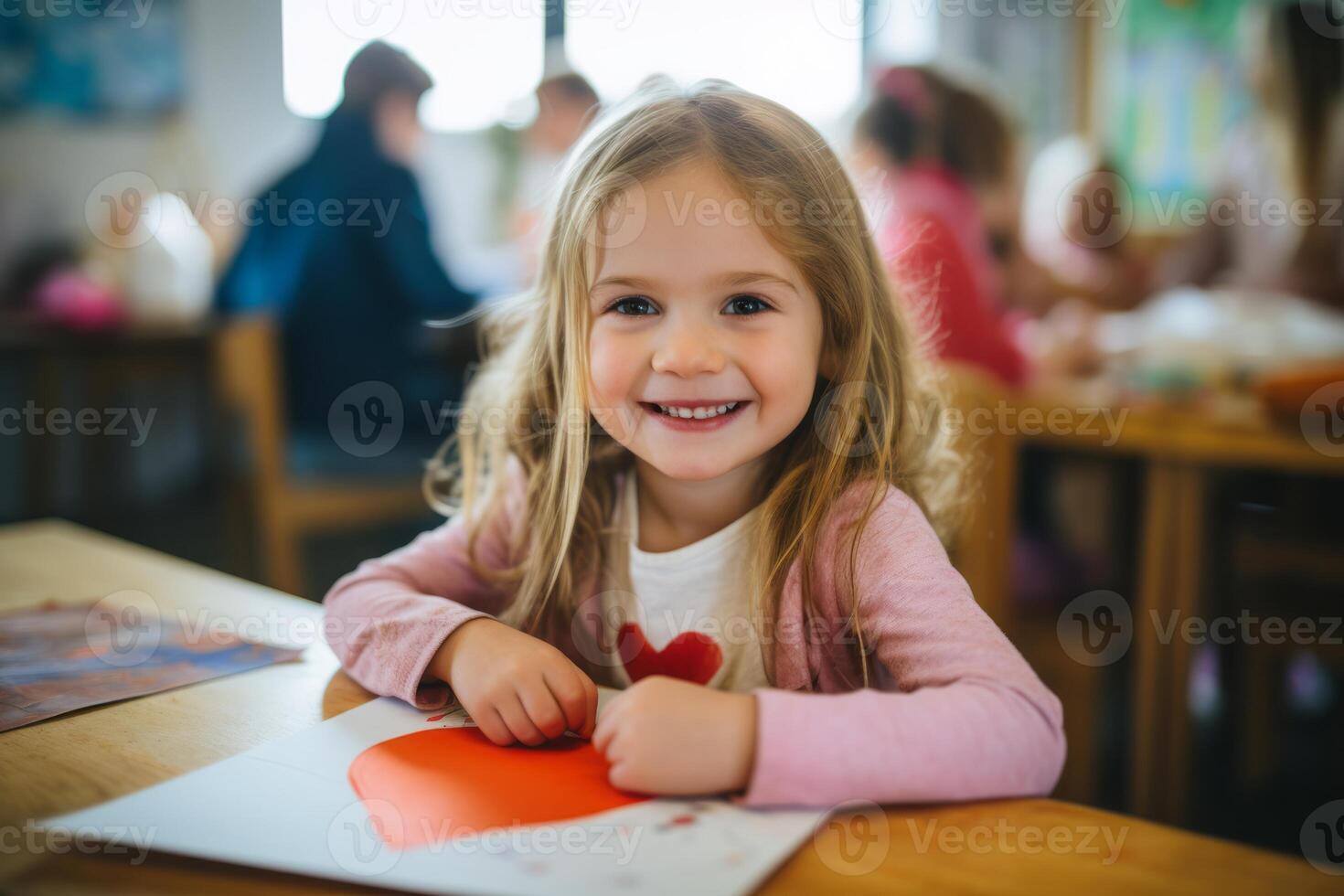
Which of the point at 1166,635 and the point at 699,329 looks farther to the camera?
the point at 1166,635

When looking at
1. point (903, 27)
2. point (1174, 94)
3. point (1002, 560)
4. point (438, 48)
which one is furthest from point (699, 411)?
point (903, 27)

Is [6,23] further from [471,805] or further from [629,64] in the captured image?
[471,805]

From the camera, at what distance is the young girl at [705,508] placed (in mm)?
535

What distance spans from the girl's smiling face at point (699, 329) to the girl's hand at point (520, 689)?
16 cm

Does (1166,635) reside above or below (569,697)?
below

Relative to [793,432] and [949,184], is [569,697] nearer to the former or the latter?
[793,432]

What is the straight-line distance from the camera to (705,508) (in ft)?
2.59

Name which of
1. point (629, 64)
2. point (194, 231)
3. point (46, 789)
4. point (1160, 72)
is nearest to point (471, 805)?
point (46, 789)

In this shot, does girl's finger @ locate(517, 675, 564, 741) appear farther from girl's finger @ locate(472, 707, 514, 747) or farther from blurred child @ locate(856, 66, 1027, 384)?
blurred child @ locate(856, 66, 1027, 384)

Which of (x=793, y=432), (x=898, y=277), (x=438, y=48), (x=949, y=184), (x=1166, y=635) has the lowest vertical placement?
(x=1166, y=635)

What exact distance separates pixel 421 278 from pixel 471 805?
2.04 m

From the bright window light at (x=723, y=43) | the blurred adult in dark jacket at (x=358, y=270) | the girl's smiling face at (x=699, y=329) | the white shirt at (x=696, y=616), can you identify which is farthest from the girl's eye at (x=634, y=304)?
the blurred adult in dark jacket at (x=358, y=270)

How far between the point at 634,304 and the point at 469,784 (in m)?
0.34

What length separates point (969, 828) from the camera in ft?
1.58
